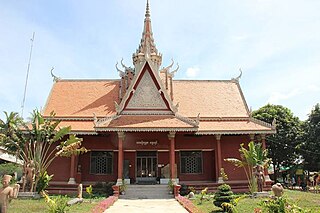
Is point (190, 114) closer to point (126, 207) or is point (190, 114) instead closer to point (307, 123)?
point (126, 207)

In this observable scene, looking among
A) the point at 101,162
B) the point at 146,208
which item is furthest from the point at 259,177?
the point at 101,162

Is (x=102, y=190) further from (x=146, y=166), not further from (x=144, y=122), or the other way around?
(x=144, y=122)

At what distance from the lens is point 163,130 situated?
16984 millimetres

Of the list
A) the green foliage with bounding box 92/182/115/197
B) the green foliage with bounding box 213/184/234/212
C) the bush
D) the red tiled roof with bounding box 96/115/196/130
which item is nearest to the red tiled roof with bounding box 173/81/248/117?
the red tiled roof with bounding box 96/115/196/130

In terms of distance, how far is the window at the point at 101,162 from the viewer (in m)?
19.2

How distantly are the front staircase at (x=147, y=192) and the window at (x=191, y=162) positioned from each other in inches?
123

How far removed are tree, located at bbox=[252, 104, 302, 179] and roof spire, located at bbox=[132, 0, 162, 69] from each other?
12.5 meters

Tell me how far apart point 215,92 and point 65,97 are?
1072 cm

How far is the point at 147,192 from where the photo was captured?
1617 cm

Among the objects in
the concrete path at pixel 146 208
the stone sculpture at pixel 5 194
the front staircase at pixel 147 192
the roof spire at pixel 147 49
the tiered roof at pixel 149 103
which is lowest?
the concrete path at pixel 146 208

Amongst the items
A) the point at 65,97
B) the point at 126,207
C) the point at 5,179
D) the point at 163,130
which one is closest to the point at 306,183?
the point at 163,130

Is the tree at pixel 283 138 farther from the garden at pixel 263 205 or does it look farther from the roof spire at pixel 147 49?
the garden at pixel 263 205

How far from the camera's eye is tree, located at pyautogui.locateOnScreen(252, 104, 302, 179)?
92.4ft

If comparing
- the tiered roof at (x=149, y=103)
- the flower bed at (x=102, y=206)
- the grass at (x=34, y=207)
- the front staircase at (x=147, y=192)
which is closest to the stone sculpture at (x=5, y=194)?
the flower bed at (x=102, y=206)
